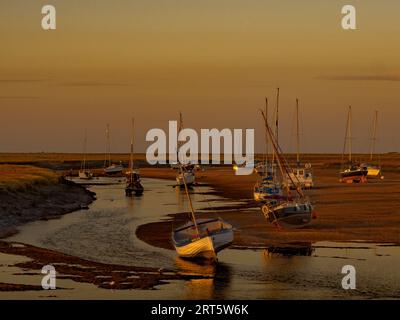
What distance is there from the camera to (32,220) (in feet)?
218

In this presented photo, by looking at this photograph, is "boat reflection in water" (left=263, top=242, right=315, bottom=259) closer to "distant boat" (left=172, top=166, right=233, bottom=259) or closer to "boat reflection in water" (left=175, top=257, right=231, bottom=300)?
"distant boat" (left=172, top=166, right=233, bottom=259)

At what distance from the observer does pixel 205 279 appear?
129ft

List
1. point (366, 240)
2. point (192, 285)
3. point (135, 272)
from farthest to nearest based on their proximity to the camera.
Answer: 1. point (366, 240)
2. point (135, 272)
3. point (192, 285)

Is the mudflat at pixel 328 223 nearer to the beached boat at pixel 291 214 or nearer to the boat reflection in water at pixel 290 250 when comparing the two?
the beached boat at pixel 291 214

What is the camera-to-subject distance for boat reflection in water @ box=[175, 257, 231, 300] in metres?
35.9

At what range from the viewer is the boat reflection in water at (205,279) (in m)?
35.9

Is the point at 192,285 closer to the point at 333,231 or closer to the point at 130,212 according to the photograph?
the point at 333,231

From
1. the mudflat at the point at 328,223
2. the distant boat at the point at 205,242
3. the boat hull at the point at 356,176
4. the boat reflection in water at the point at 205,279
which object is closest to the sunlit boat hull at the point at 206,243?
the distant boat at the point at 205,242

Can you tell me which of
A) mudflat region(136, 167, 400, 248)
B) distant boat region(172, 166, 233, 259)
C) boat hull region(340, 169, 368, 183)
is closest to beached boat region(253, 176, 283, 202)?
mudflat region(136, 167, 400, 248)
